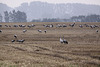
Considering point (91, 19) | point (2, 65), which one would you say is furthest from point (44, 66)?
point (91, 19)

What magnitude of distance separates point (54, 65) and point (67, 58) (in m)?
4.01

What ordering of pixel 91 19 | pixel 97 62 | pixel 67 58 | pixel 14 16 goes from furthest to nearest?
pixel 14 16
pixel 91 19
pixel 67 58
pixel 97 62

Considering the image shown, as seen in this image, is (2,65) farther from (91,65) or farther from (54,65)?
(91,65)

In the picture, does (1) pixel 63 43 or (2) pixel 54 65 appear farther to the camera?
(1) pixel 63 43

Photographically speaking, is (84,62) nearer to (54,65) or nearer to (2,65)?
(54,65)

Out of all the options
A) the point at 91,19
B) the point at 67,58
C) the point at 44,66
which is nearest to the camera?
the point at 44,66

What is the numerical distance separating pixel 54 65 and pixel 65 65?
3.44 ft

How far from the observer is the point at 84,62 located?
19109 millimetres

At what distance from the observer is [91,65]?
17.9 meters

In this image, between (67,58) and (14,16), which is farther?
(14,16)

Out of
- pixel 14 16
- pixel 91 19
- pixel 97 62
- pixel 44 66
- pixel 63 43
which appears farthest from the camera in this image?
pixel 14 16

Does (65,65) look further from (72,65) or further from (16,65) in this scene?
(16,65)

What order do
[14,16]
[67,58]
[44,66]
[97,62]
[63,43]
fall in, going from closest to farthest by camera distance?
[44,66]
[97,62]
[67,58]
[63,43]
[14,16]

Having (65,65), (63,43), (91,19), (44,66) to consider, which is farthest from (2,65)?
(91,19)
